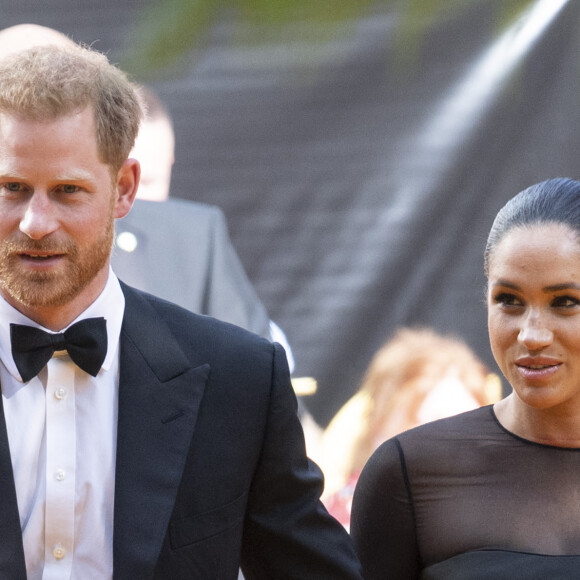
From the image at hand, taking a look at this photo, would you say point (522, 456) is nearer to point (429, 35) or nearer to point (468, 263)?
point (468, 263)

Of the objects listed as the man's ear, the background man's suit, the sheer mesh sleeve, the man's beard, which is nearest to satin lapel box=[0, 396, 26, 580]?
the man's beard

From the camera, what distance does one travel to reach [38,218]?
64.7 inches

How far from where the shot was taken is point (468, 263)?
283 centimetres

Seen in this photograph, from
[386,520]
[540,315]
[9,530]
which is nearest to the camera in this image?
[9,530]

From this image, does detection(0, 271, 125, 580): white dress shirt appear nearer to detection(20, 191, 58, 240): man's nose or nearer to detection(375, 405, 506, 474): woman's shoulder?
detection(20, 191, 58, 240): man's nose

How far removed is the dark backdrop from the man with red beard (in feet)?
2.91

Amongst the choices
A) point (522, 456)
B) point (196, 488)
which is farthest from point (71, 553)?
point (522, 456)

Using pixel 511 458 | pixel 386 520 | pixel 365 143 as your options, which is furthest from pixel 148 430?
pixel 365 143

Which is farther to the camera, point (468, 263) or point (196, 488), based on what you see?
point (468, 263)

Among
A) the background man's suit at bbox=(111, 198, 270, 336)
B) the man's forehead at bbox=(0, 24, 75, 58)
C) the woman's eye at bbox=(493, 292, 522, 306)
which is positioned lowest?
the woman's eye at bbox=(493, 292, 522, 306)

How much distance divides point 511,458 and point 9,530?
0.97 metres

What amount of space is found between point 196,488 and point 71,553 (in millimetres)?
244

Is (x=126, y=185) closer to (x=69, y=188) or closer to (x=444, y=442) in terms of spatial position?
(x=69, y=188)

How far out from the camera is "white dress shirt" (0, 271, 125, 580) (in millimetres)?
1662
